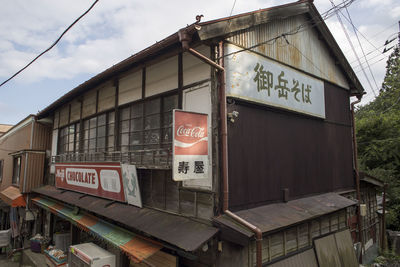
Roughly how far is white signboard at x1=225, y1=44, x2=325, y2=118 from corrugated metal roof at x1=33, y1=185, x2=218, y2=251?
3.43 m

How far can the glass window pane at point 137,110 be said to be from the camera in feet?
28.6

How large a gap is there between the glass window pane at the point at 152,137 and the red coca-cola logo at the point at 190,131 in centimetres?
237

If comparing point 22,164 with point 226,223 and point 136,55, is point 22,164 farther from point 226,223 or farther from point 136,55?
point 226,223

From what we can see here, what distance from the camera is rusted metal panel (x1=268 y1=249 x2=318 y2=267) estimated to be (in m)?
6.98

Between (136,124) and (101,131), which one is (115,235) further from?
(101,131)

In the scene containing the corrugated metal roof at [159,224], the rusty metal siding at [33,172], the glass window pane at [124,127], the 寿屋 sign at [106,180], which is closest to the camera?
the corrugated metal roof at [159,224]

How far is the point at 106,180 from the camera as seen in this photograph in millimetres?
9000

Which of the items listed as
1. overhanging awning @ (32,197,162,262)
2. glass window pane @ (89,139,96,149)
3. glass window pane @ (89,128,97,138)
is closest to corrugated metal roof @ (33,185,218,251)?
overhanging awning @ (32,197,162,262)

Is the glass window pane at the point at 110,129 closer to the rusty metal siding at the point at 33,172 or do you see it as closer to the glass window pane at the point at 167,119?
the glass window pane at the point at 167,119

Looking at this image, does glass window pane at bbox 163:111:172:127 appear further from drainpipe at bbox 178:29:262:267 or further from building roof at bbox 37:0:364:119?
drainpipe at bbox 178:29:262:267

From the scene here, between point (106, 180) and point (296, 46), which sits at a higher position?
point (296, 46)

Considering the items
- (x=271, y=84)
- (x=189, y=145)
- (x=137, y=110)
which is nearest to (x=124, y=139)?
(x=137, y=110)

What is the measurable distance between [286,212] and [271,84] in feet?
12.5

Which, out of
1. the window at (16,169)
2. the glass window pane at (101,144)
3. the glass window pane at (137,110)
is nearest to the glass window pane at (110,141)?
the glass window pane at (101,144)
